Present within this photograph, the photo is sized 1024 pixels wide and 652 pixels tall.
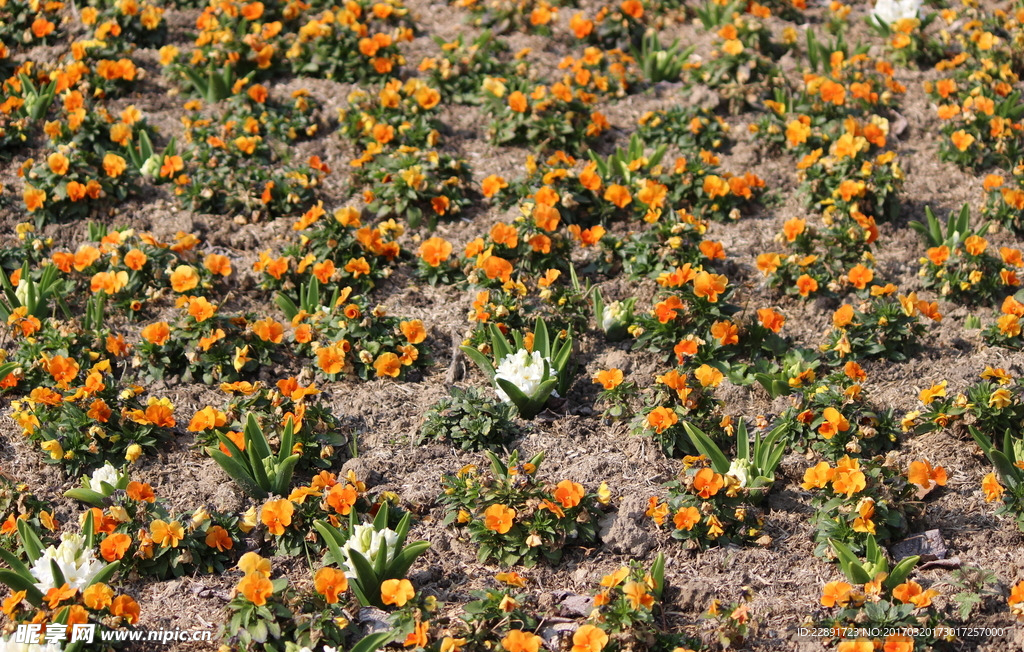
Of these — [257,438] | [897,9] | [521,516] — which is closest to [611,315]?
[521,516]

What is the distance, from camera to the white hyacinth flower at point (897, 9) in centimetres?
624

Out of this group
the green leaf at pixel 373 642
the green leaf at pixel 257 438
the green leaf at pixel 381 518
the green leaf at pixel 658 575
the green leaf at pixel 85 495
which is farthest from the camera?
the green leaf at pixel 257 438

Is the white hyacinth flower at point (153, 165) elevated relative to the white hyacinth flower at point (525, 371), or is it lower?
elevated

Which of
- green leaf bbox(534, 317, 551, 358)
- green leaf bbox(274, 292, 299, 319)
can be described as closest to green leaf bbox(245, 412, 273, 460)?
green leaf bbox(274, 292, 299, 319)

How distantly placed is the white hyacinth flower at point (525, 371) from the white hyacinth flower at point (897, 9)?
3751 mm

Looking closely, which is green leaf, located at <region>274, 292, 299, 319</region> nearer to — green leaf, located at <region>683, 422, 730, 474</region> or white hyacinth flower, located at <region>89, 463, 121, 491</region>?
white hyacinth flower, located at <region>89, 463, 121, 491</region>

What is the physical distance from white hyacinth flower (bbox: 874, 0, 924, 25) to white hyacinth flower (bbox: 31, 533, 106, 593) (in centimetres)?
543

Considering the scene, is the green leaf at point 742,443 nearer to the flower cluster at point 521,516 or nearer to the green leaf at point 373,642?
the flower cluster at point 521,516

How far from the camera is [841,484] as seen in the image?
3.43m

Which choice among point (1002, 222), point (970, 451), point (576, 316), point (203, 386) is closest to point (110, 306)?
point (203, 386)

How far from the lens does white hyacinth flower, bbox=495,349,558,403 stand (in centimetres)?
396

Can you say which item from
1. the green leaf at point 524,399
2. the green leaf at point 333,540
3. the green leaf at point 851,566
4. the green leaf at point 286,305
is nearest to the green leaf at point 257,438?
the green leaf at point 333,540

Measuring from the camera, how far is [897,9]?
626cm

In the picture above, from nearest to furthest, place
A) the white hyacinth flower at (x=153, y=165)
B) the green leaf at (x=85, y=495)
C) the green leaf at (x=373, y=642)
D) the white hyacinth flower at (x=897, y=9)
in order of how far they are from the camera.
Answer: the green leaf at (x=373, y=642)
the green leaf at (x=85, y=495)
the white hyacinth flower at (x=153, y=165)
the white hyacinth flower at (x=897, y=9)
